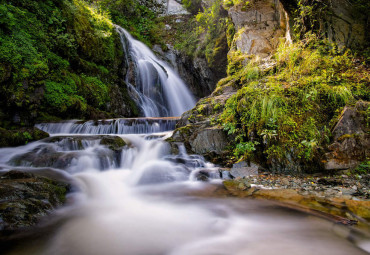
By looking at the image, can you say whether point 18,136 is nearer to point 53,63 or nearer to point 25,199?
point 25,199

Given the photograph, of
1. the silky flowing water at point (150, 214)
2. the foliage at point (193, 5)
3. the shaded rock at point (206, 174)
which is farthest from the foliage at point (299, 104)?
the foliage at point (193, 5)

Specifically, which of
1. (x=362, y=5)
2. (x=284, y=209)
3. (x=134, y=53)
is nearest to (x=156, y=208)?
(x=284, y=209)

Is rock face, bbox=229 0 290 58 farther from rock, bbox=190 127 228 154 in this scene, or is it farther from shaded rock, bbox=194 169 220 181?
shaded rock, bbox=194 169 220 181

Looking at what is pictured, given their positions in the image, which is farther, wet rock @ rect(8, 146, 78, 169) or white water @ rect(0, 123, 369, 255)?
wet rock @ rect(8, 146, 78, 169)

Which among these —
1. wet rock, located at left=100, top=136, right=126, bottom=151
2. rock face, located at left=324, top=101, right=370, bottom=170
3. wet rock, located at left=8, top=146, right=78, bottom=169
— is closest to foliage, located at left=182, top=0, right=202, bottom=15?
wet rock, located at left=100, top=136, right=126, bottom=151

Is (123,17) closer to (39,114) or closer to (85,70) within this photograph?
(85,70)

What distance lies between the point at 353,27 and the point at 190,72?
39.6ft

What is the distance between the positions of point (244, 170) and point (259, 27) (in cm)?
761

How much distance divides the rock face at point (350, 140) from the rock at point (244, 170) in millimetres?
1305

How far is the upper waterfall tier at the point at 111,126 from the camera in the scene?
7.17m

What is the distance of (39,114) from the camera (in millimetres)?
7227

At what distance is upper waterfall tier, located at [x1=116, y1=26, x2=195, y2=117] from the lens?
40.9ft

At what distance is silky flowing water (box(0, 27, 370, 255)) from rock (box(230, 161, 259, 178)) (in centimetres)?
40

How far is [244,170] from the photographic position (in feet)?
13.9
